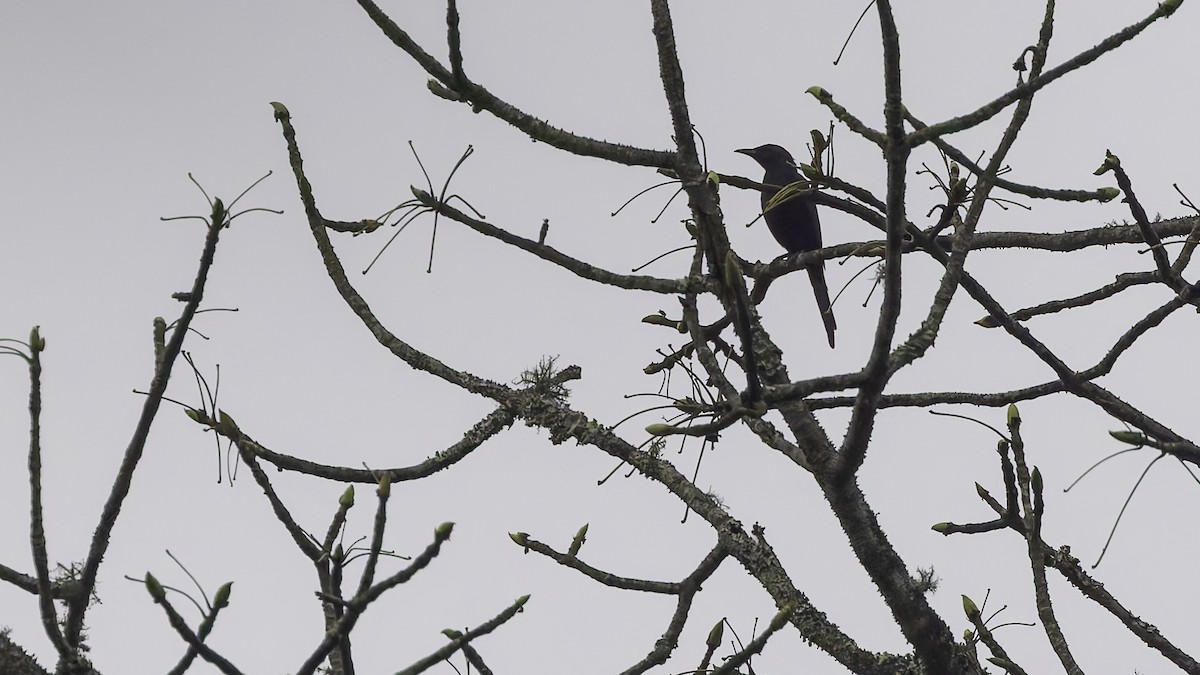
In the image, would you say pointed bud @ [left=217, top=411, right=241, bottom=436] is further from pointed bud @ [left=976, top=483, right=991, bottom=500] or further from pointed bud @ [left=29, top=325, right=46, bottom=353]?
pointed bud @ [left=976, top=483, right=991, bottom=500]

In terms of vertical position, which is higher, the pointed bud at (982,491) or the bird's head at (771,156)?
the bird's head at (771,156)

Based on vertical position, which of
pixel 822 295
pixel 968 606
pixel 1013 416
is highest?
pixel 822 295

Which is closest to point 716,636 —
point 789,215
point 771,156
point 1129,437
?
point 1129,437

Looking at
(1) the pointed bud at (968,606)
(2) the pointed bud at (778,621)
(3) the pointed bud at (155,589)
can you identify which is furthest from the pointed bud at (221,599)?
(1) the pointed bud at (968,606)

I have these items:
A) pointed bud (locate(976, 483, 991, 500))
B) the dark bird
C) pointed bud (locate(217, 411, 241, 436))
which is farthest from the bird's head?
pointed bud (locate(217, 411, 241, 436))

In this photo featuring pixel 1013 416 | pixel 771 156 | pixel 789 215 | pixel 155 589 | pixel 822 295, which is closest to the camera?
pixel 155 589

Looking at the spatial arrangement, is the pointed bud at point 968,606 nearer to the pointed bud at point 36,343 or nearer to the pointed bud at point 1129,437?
the pointed bud at point 1129,437

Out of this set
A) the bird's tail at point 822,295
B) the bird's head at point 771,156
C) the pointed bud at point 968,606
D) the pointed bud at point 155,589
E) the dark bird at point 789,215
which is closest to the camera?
the pointed bud at point 155,589

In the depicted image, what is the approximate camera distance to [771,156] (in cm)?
816

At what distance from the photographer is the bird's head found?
8.10 metres

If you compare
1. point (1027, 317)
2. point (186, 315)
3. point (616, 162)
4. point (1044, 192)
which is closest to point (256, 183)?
point (186, 315)

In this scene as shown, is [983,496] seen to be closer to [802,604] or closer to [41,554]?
[802,604]

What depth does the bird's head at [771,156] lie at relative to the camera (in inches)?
319

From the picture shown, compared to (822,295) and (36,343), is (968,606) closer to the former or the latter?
(36,343)
